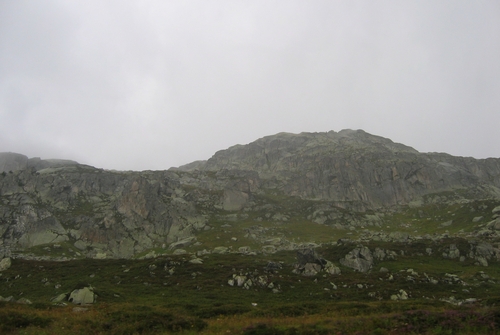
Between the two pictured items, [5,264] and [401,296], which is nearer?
[401,296]

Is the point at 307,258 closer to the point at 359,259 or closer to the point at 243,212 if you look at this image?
the point at 359,259

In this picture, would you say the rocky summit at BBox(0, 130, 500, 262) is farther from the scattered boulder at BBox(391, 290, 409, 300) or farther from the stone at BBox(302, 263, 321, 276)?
the scattered boulder at BBox(391, 290, 409, 300)

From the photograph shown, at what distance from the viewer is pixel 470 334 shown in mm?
17391

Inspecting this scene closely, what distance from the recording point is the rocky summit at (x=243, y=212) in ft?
328

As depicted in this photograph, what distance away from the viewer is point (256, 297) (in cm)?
4450

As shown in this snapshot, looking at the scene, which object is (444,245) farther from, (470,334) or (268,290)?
(470,334)

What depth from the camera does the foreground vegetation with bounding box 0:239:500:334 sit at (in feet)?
68.0

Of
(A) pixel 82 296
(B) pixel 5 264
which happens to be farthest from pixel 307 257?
(B) pixel 5 264

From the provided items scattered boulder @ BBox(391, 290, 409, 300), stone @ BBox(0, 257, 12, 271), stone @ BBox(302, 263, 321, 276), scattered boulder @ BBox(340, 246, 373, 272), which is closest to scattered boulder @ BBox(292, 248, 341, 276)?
stone @ BBox(302, 263, 321, 276)

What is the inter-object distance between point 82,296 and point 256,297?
934 inches

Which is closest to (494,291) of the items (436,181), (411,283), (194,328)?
(411,283)

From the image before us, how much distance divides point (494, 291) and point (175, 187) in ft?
477

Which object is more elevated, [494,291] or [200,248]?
[494,291]

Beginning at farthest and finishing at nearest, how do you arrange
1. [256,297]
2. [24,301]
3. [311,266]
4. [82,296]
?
[311,266] → [256,297] → [24,301] → [82,296]
